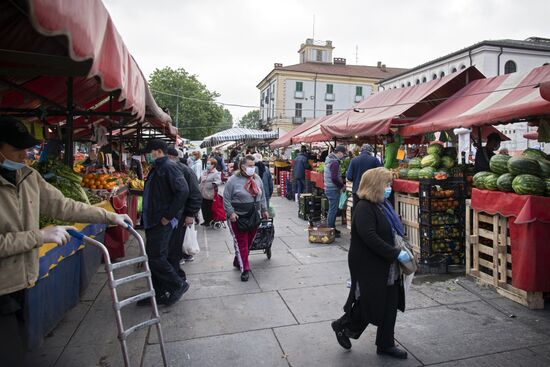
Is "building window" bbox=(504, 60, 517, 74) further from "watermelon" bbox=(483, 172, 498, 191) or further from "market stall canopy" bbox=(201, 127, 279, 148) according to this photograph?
"watermelon" bbox=(483, 172, 498, 191)

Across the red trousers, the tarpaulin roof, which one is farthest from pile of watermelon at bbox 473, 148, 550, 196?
the red trousers

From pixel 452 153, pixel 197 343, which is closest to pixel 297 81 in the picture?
pixel 452 153

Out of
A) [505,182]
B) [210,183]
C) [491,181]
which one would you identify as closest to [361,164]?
[491,181]

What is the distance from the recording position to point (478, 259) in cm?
559

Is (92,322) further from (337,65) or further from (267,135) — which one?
(337,65)

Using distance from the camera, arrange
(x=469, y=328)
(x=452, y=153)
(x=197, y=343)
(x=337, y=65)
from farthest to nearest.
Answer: (x=337, y=65), (x=452, y=153), (x=469, y=328), (x=197, y=343)

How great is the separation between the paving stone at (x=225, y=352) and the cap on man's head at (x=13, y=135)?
2131mm

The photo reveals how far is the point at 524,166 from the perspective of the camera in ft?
16.2

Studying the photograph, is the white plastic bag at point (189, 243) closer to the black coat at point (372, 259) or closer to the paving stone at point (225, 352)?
the paving stone at point (225, 352)

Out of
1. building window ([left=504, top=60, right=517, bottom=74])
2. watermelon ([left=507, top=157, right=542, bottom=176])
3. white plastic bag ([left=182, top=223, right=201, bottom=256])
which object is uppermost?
building window ([left=504, top=60, right=517, bottom=74])

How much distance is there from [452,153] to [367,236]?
4290mm

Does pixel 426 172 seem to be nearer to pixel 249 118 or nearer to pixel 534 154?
pixel 534 154

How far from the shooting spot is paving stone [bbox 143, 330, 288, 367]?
3.54 metres

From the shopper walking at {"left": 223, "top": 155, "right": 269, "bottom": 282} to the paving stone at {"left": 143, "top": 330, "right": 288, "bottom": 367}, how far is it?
6.33 feet
